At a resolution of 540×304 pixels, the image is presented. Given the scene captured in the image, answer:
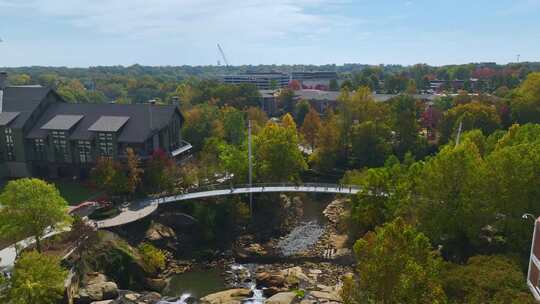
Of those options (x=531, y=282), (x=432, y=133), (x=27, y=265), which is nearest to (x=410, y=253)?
(x=531, y=282)

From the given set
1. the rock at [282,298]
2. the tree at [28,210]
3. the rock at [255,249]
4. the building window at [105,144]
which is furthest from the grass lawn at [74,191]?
the rock at [282,298]

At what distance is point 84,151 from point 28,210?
22.3 metres

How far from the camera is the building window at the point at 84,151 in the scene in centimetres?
5266

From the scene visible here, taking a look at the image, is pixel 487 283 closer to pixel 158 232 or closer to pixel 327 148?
Result: pixel 158 232

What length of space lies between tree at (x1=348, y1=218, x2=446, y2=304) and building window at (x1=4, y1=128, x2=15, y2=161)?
4699 cm

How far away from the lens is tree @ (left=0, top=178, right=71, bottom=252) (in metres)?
31.5

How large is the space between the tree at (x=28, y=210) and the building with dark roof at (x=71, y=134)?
18920 mm

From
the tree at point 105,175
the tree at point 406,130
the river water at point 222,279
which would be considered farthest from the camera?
the tree at point 406,130

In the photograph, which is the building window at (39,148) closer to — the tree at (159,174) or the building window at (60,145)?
the building window at (60,145)

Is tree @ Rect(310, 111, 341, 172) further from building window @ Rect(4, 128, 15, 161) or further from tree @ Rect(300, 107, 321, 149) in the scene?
building window @ Rect(4, 128, 15, 161)

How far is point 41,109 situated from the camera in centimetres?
5634

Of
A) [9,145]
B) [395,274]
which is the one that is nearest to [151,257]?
[395,274]

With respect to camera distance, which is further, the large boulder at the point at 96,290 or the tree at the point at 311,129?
the tree at the point at 311,129

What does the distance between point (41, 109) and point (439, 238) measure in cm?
4797
